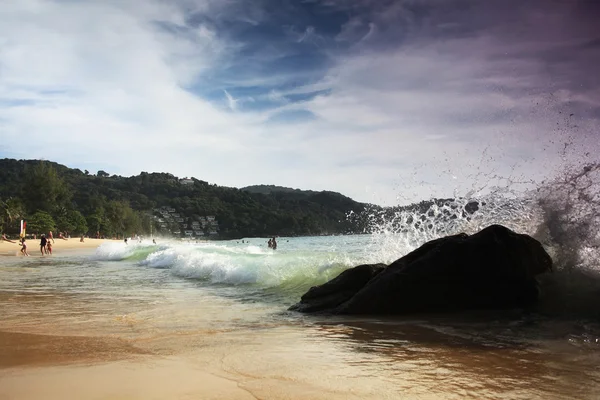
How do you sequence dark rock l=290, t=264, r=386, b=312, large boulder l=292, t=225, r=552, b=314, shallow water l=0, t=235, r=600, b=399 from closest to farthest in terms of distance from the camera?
shallow water l=0, t=235, r=600, b=399 < large boulder l=292, t=225, r=552, b=314 < dark rock l=290, t=264, r=386, b=312

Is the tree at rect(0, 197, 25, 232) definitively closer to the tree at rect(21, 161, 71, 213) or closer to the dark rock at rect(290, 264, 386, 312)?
the tree at rect(21, 161, 71, 213)

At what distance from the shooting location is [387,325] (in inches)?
303

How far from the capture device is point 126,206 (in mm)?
124688

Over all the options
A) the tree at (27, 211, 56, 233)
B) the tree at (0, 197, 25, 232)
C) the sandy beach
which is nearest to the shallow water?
the sandy beach

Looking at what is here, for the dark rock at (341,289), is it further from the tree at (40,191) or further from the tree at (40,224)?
the tree at (40,191)

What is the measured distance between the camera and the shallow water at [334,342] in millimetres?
4375

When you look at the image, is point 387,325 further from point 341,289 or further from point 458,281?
point 341,289

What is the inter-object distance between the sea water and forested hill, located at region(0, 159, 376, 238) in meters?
74.3

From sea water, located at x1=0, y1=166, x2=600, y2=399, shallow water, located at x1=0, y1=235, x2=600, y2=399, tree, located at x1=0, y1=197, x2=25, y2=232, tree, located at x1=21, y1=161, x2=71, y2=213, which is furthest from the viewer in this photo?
tree, located at x1=21, y1=161, x2=71, y2=213

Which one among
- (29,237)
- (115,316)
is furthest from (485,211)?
(29,237)

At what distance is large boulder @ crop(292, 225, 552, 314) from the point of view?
28.9 feet

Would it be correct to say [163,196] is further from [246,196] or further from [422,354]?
[422,354]

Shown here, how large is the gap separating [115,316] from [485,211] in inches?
412

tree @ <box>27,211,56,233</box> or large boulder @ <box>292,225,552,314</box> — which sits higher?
tree @ <box>27,211,56,233</box>
